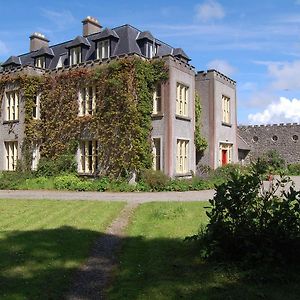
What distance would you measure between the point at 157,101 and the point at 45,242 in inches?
603

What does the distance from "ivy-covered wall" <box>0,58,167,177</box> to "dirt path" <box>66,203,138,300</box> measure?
11676 mm

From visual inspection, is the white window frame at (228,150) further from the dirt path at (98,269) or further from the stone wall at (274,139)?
the dirt path at (98,269)

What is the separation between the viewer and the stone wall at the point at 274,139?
37.9 m

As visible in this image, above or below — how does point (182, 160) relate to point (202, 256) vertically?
above

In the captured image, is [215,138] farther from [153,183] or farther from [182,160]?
[153,183]

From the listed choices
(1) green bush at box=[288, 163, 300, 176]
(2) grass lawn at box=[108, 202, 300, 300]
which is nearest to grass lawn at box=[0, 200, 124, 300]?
(2) grass lawn at box=[108, 202, 300, 300]

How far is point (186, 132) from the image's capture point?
77.8ft

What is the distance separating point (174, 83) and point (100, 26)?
463 inches

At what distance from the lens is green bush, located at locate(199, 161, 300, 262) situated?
6.57m

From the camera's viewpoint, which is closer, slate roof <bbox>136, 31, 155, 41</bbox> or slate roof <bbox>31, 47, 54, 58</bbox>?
slate roof <bbox>136, 31, 155, 41</bbox>

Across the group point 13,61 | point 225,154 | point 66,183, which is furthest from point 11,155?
point 225,154

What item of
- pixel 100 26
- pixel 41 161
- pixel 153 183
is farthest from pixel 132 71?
pixel 100 26

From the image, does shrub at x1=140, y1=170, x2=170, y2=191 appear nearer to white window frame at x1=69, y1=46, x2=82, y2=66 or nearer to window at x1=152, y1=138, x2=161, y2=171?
window at x1=152, y1=138, x2=161, y2=171

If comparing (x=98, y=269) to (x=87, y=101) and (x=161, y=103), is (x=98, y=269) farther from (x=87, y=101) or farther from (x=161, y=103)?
(x=87, y=101)
